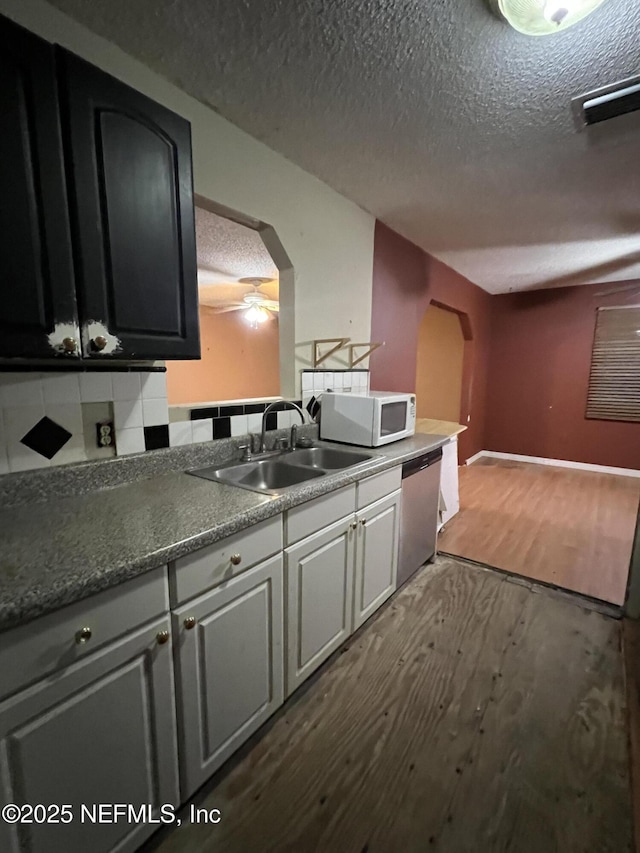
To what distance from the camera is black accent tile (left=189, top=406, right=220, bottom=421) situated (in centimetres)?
167

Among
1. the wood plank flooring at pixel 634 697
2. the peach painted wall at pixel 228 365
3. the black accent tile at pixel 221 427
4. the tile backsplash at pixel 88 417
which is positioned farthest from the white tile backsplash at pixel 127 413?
the peach painted wall at pixel 228 365

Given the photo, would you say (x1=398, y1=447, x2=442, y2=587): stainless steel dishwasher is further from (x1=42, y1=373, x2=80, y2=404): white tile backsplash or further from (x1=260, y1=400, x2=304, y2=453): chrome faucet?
(x1=42, y1=373, x2=80, y2=404): white tile backsplash

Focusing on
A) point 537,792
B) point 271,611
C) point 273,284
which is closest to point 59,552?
point 271,611

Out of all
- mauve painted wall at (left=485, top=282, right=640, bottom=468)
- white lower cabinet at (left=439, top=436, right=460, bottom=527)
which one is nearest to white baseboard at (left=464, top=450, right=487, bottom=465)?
mauve painted wall at (left=485, top=282, right=640, bottom=468)

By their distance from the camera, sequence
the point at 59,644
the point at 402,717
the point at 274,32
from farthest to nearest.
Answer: the point at 402,717 < the point at 274,32 < the point at 59,644

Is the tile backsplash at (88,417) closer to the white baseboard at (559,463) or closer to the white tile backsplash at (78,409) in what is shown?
the white tile backsplash at (78,409)

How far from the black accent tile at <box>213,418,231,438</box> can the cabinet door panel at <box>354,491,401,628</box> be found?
28.8 inches

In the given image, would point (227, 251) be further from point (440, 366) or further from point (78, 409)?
point (440, 366)

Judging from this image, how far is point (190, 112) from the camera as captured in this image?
1.54 meters

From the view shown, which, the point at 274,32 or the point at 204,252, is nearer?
the point at 274,32

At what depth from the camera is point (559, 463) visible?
518 centimetres

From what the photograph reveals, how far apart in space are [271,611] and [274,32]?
1937 millimetres

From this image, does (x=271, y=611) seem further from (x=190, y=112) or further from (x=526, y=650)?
(x=190, y=112)

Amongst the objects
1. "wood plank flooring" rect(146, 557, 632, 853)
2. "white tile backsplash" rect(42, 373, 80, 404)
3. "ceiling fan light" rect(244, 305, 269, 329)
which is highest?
"ceiling fan light" rect(244, 305, 269, 329)
